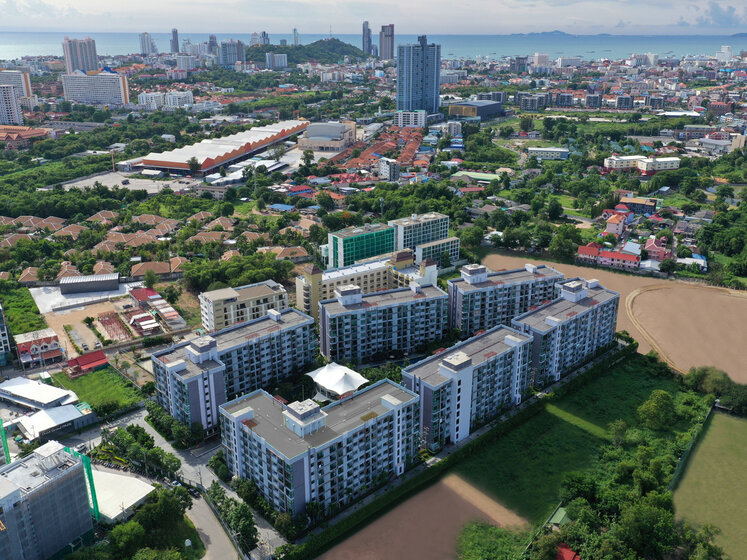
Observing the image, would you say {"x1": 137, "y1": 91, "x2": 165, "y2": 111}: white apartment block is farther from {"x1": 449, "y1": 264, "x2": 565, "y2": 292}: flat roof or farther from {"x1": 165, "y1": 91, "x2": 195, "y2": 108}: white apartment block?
{"x1": 449, "y1": 264, "x2": 565, "y2": 292}: flat roof

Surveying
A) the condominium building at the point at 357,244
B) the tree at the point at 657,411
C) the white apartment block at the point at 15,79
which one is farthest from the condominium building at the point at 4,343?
the white apartment block at the point at 15,79

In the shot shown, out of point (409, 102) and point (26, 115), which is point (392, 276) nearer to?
point (409, 102)

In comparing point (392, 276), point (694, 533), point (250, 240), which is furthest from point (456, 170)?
point (694, 533)

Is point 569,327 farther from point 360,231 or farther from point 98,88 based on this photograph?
point 98,88

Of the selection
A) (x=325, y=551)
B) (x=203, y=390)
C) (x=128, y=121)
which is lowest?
(x=325, y=551)

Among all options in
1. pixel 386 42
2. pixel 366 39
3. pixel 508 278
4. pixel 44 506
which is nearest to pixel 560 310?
pixel 508 278
